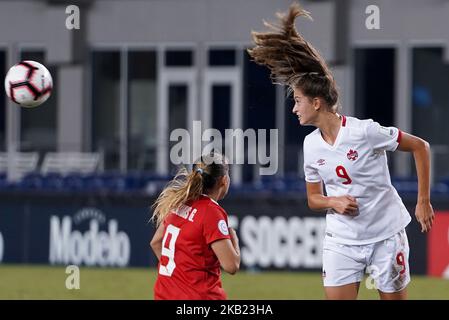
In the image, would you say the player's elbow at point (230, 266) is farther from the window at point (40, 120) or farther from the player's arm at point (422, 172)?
the window at point (40, 120)

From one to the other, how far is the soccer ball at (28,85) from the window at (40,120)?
14.4m

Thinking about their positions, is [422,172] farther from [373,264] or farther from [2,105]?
[2,105]

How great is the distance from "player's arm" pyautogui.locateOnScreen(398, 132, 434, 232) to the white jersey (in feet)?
0.29

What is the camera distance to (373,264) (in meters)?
7.29

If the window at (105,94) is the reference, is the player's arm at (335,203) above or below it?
below


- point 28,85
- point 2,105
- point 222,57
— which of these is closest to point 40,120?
point 2,105

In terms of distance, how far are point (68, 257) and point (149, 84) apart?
8.08m

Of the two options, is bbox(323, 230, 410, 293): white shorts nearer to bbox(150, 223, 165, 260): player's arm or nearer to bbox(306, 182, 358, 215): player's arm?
bbox(306, 182, 358, 215): player's arm

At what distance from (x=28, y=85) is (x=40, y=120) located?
15025 mm

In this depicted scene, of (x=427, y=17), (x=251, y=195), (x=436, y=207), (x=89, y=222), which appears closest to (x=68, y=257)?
(x=89, y=222)

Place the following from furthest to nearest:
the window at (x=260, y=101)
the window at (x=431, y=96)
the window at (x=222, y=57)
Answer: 1. the window at (x=222, y=57)
2. the window at (x=260, y=101)
3. the window at (x=431, y=96)

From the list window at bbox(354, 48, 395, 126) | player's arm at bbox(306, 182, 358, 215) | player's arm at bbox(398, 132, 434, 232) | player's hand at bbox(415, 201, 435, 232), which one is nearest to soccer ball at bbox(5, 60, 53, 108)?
player's arm at bbox(306, 182, 358, 215)

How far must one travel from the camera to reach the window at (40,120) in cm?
2450

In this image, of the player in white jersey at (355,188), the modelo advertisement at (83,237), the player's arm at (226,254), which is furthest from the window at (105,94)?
the player's arm at (226,254)
